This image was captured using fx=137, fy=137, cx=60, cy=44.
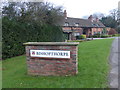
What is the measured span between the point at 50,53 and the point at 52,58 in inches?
8.5

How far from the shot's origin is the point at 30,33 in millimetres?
13312

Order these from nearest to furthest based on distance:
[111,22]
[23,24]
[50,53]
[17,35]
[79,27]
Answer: [50,53] < [17,35] < [23,24] < [79,27] < [111,22]

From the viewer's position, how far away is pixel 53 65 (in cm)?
555

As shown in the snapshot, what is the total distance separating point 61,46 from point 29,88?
195cm

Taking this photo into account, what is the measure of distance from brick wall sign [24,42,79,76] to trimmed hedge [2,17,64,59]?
17.2ft

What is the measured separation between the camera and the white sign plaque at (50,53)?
5336mm

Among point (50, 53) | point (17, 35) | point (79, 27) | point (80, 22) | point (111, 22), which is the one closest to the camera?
point (50, 53)

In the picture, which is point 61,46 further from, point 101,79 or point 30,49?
point 101,79

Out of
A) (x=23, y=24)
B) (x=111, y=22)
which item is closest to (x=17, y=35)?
(x=23, y=24)

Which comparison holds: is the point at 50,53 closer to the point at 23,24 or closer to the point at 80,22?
the point at 23,24

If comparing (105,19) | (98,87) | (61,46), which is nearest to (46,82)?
(61,46)

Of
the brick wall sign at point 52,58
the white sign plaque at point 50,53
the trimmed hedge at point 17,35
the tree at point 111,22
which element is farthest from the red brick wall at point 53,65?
the tree at point 111,22

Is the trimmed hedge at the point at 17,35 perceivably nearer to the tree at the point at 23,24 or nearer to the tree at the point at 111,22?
the tree at the point at 23,24

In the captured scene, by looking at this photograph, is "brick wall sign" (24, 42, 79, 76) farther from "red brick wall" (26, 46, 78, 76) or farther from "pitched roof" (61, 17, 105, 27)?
"pitched roof" (61, 17, 105, 27)
